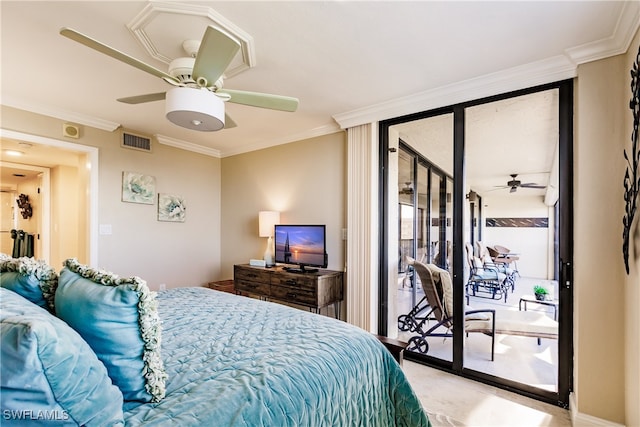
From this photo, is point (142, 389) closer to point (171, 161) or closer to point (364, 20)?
point (364, 20)

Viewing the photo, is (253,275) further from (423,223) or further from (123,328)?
(123,328)

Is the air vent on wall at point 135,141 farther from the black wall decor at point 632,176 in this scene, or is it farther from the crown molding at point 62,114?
the black wall decor at point 632,176

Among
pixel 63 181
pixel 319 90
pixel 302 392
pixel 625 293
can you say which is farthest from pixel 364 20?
pixel 63 181

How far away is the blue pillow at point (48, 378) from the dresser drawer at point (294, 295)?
2430mm

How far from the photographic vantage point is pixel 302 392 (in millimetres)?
1105

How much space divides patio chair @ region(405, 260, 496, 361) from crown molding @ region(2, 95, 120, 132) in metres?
3.87

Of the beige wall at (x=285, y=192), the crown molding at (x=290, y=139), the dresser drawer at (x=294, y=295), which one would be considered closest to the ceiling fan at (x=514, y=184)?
the beige wall at (x=285, y=192)

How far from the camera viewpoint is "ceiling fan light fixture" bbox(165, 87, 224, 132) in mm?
1688

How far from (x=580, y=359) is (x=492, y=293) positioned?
144 centimetres

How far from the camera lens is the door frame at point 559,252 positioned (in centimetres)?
222

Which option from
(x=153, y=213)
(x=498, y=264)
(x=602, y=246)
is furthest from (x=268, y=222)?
(x=602, y=246)

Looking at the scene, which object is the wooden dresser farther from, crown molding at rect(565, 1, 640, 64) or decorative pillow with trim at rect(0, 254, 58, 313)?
crown molding at rect(565, 1, 640, 64)

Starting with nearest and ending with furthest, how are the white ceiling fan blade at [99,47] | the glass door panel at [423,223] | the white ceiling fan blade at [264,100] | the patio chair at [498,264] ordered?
the white ceiling fan blade at [99,47], the white ceiling fan blade at [264,100], the glass door panel at [423,223], the patio chair at [498,264]

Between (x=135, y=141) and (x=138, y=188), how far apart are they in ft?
1.99
